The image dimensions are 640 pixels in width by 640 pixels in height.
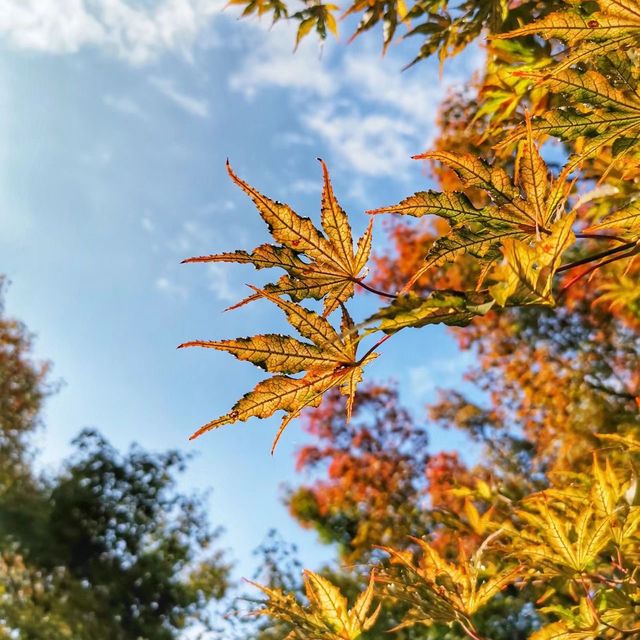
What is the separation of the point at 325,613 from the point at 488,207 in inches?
36.4

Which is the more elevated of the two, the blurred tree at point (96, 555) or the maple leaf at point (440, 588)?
the blurred tree at point (96, 555)

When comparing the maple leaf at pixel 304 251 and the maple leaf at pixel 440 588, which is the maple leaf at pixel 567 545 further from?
the maple leaf at pixel 304 251

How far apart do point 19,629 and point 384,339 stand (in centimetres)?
1580

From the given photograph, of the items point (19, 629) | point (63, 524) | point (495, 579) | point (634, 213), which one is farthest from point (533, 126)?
point (63, 524)

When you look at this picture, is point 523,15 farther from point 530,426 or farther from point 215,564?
point 215,564

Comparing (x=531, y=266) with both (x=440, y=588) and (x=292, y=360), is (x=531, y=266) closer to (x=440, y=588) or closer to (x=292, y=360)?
(x=292, y=360)

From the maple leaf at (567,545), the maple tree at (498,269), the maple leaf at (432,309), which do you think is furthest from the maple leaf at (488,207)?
the maple leaf at (567,545)

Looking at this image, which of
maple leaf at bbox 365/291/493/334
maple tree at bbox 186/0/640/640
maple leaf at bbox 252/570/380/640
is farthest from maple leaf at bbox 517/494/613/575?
maple leaf at bbox 365/291/493/334

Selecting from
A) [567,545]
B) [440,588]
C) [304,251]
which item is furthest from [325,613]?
[304,251]

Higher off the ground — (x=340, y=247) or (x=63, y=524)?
(x=63, y=524)

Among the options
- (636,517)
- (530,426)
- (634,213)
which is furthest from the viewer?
(530,426)

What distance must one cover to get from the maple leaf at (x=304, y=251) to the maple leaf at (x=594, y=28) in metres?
0.35

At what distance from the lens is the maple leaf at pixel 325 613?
117 centimetres

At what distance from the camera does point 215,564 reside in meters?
17.6
